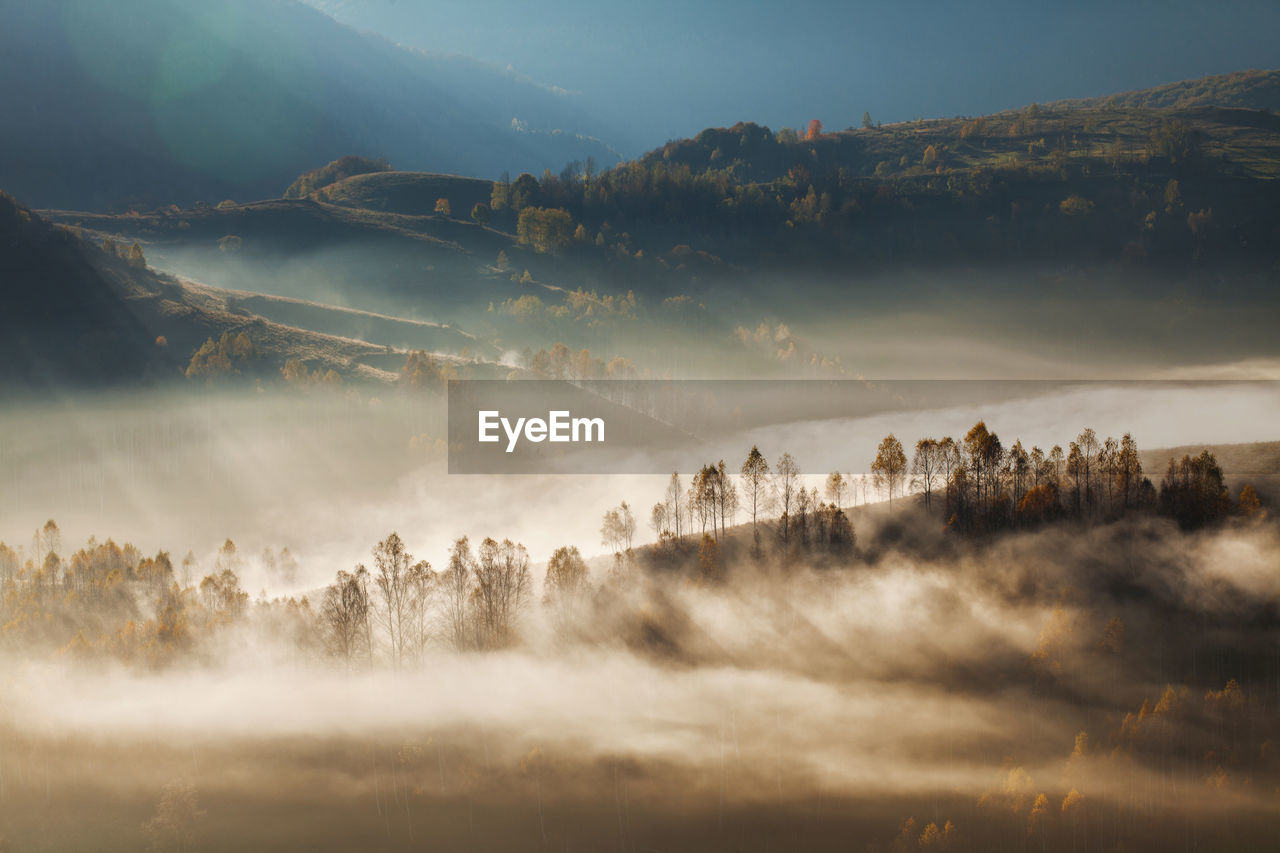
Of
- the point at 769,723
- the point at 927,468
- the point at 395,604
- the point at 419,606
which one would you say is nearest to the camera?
the point at 927,468

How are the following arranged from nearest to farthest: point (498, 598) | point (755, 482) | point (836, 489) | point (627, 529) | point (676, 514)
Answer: point (755, 482), point (836, 489), point (676, 514), point (498, 598), point (627, 529)

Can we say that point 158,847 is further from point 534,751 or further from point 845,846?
point 845,846

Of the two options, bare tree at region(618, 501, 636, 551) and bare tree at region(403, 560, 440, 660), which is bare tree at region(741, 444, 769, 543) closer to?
bare tree at region(618, 501, 636, 551)

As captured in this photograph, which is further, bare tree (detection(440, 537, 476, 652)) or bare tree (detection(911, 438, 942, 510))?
bare tree (detection(440, 537, 476, 652))

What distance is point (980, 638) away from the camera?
142 metres

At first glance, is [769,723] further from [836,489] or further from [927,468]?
[927,468]

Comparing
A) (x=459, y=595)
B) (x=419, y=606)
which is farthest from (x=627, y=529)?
(x=419, y=606)

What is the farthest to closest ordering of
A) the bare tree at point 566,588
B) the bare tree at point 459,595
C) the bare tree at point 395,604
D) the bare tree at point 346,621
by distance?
the bare tree at point 395,604, the bare tree at point 346,621, the bare tree at point 459,595, the bare tree at point 566,588

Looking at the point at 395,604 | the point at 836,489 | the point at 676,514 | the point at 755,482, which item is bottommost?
the point at 395,604

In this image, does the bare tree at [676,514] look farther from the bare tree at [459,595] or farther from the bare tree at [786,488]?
the bare tree at [459,595]

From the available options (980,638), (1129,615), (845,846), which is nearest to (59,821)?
(845,846)

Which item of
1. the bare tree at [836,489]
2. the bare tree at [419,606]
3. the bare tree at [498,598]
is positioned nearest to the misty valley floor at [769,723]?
the bare tree at [498,598]

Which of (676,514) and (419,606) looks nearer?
(676,514)

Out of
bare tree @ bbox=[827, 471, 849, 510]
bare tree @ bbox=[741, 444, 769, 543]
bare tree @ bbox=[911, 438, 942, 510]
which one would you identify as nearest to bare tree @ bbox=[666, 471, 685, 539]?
bare tree @ bbox=[741, 444, 769, 543]
